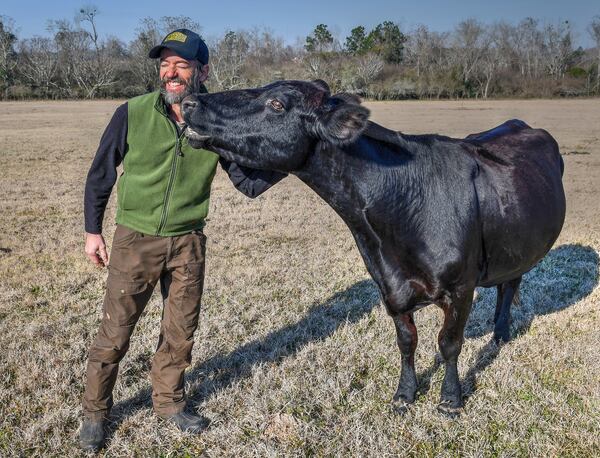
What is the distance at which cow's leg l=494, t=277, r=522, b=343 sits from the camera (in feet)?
15.4

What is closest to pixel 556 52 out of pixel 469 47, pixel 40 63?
pixel 469 47

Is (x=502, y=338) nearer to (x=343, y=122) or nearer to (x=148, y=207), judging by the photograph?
(x=343, y=122)

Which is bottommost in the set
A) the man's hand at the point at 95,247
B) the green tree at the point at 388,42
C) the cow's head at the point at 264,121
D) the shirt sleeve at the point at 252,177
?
the man's hand at the point at 95,247

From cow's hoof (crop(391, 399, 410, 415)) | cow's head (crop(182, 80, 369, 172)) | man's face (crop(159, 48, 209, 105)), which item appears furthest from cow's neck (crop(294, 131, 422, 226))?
cow's hoof (crop(391, 399, 410, 415))

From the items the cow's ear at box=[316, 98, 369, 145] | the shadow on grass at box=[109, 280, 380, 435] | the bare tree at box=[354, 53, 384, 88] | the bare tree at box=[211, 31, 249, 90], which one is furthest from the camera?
the bare tree at box=[211, 31, 249, 90]

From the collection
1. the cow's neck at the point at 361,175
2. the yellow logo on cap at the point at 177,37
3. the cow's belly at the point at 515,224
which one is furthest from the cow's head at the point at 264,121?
the cow's belly at the point at 515,224

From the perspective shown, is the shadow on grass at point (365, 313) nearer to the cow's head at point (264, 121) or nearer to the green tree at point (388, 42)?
the cow's head at point (264, 121)

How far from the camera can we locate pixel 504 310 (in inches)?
187

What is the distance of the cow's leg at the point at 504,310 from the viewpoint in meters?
4.70

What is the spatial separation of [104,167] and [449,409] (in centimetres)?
276

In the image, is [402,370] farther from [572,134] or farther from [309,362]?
[572,134]

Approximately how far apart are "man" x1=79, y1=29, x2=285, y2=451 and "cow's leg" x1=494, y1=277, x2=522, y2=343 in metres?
2.77

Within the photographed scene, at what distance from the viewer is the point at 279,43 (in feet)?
349

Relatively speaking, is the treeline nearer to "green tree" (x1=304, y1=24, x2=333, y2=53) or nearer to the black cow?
"green tree" (x1=304, y1=24, x2=333, y2=53)
